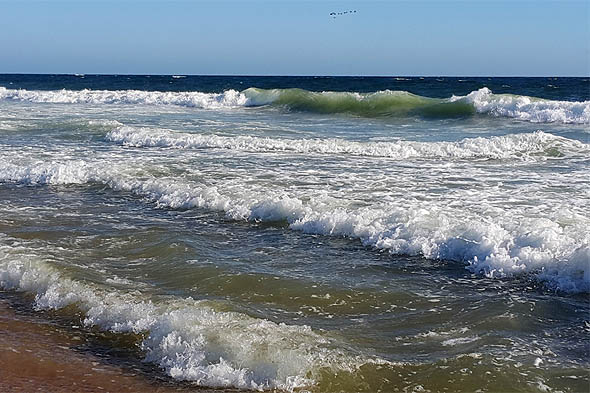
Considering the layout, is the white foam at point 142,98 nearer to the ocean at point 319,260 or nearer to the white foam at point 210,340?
the ocean at point 319,260

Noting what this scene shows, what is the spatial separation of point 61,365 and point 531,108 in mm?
22775

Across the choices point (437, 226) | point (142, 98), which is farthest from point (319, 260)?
point (142, 98)

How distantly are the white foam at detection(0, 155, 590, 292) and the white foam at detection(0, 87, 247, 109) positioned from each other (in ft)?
78.5

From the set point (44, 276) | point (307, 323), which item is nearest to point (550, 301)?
point (307, 323)

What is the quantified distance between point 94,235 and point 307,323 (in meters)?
3.74

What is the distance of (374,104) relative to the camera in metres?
28.4

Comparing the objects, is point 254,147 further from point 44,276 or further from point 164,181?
point 44,276

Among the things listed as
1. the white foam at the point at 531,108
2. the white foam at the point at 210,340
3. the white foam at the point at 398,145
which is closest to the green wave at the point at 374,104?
the white foam at the point at 531,108

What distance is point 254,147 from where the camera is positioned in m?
15.7

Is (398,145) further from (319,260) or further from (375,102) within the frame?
(375,102)

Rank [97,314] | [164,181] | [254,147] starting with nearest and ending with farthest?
[97,314] → [164,181] → [254,147]

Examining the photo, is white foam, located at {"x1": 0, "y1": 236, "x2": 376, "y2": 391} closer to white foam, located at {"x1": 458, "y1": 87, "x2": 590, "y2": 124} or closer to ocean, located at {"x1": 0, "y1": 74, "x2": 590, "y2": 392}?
ocean, located at {"x1": 0, "y1": 74, "x2": 590, "y2": 392}

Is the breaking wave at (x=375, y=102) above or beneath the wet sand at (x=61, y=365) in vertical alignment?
above

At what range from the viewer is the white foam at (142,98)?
34250 mm
